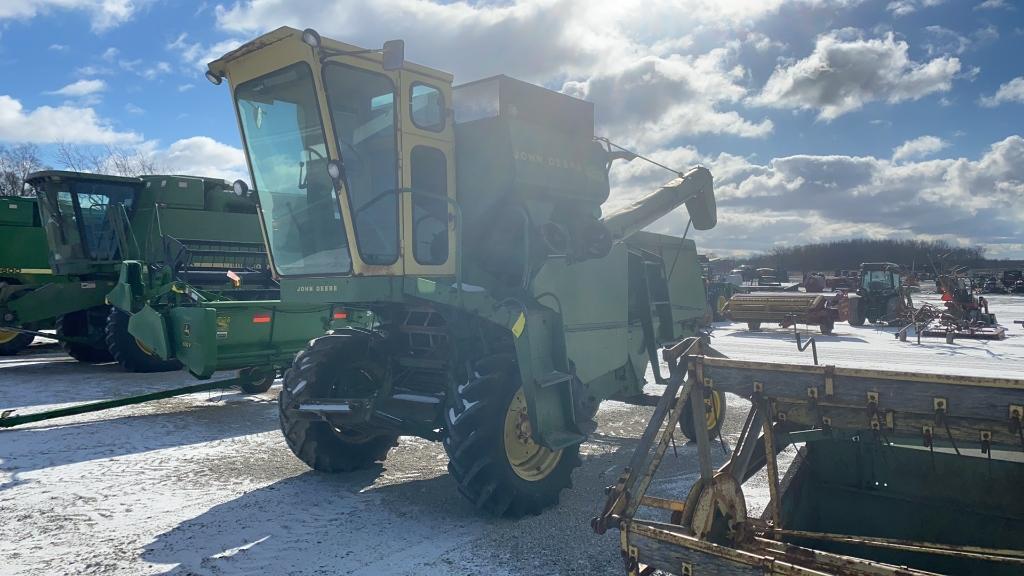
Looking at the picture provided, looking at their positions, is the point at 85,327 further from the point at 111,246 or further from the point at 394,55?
the point at 394,55

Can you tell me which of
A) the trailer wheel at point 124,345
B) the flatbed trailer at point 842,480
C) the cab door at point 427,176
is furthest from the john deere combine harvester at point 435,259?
the trailer wheel at point 124,345

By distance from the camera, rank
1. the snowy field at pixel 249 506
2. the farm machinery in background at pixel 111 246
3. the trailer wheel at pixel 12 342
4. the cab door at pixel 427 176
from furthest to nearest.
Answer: the trailer wheel at pixel 12 342
the farm machinery in background at pixel 111 246
the cab door at pixel 427 176
the snowy field at pixel 249 506

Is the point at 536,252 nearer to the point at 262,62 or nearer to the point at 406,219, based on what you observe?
the point at 406,219

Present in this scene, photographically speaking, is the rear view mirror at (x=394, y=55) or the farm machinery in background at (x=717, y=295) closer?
the rear view mirror at (x=394, y=55)

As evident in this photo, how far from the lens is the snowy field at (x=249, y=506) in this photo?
4.00 m

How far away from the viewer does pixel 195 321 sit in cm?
816

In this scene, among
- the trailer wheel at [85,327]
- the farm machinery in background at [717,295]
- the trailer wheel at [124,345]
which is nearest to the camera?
the trailer wheel at [124,345]

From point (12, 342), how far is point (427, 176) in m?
13.3

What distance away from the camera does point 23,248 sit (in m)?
13.6

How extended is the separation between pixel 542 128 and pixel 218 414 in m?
5.36

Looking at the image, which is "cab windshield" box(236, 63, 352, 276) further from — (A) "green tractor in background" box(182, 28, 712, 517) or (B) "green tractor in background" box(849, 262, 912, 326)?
(B) "green tractor in background" box(849, 262, 912, 326)

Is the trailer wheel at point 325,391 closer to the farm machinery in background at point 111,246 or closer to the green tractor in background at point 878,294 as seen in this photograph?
the farm machinery in background at point 111,246

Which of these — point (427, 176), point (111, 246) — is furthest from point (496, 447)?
point (111, 246)

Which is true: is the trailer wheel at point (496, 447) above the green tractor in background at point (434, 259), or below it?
below
